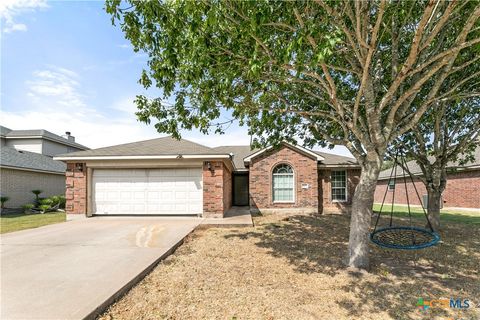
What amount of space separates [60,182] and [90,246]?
52.5ft

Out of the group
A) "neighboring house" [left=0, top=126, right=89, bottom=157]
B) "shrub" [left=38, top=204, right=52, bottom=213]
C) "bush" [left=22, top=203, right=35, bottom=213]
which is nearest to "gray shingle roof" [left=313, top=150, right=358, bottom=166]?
"shrub" [left=38, top=204, right=52, bottom=213]

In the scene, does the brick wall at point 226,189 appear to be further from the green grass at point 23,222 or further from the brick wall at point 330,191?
the green grass at point 23,222

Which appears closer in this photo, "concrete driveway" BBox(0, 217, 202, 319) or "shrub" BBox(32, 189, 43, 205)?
"concrete driveway" BBox(0, 217, 202, 319)

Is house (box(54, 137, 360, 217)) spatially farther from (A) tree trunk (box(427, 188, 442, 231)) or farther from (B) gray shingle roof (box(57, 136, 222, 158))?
(A) tree trunk (box(427, 188, 442, 231))

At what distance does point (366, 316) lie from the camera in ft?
11.7

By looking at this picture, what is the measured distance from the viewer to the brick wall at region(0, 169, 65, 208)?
14958mm

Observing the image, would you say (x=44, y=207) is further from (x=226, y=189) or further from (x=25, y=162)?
(x=226, y=189)

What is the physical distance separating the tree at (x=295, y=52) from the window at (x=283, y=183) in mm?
7504

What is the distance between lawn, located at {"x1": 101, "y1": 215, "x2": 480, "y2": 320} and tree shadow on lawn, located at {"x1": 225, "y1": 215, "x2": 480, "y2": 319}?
2 centimetres

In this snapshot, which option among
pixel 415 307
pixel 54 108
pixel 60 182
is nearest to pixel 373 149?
pixel 415 307

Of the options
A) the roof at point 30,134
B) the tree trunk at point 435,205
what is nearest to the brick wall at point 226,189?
the tree trunk at point 435,205

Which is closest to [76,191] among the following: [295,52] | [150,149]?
[150,149]

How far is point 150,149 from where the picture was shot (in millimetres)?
12180

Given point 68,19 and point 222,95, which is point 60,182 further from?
point 222,95
